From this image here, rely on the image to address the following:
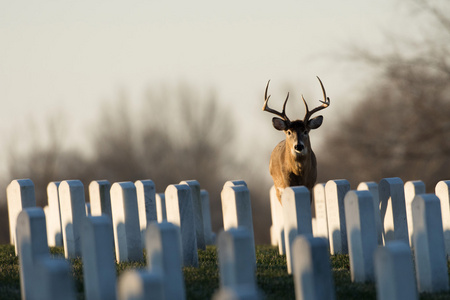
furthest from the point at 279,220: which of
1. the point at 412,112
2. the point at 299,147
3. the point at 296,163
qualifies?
the point at 412,112

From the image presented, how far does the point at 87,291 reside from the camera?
17.3ft

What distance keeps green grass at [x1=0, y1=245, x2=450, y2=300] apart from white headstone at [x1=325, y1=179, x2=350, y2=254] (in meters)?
0.31

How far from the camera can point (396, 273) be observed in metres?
4.53

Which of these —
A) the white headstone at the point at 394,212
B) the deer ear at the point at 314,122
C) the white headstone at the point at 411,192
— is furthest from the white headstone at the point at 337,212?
the deer ear at the point at 314,122

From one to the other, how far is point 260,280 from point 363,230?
916 millimetres

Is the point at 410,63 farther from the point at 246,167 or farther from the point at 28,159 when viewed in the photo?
the point at 246,167

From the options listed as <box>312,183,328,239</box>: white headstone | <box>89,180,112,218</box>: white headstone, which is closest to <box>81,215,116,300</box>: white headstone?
<box>89,180,112,218</box>: white headstone

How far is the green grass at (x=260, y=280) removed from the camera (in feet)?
19.8

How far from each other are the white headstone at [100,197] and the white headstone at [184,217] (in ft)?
3.33

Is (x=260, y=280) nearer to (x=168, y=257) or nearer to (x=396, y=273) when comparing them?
(x=168, y=257)

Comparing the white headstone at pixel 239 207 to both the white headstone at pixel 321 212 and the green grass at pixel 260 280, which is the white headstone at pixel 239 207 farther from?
the white headstone at pixel 321 212

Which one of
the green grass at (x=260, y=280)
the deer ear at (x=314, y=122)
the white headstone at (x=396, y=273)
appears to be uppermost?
the deer ear at (x=314, y=122)

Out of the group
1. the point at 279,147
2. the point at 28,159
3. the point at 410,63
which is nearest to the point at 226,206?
the point at 279,147

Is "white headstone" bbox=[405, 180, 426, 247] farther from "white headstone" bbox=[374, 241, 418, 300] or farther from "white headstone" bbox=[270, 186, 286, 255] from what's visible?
"white headstone" bbox=[374, 241, 418, 300]
